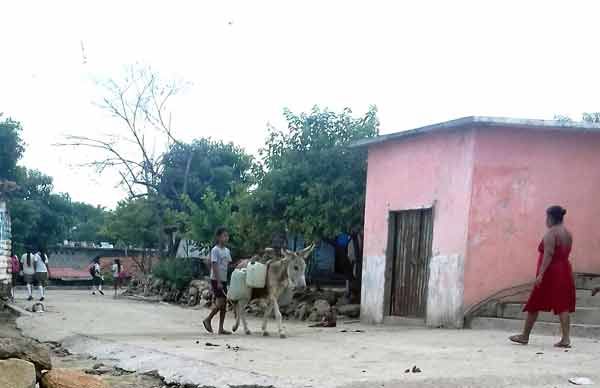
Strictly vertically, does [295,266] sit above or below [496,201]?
below

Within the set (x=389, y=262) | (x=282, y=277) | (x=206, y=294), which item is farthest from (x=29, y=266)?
(x=282, y=277)

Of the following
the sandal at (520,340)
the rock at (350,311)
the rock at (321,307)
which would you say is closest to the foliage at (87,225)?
the rock at (321,307)

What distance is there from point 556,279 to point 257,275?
15.5 ft

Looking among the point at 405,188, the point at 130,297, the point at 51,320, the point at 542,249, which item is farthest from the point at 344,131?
the point at 130,297

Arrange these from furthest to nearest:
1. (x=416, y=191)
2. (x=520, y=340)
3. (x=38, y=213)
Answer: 1. (x=38, y=213)
2. (x=416, y=191)
3. (x=520, y=340)

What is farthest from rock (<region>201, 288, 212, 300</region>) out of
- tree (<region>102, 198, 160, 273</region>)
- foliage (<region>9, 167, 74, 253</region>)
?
foliage (<region>9, 167, 74, 253</region>)

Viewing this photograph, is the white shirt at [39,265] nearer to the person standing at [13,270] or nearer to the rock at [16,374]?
the person standing at [13,270]

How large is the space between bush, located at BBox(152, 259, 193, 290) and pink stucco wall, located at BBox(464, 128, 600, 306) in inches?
573

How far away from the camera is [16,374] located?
219 inches

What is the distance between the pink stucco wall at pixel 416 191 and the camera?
12281 millimetres

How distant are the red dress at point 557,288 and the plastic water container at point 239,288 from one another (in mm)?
4721

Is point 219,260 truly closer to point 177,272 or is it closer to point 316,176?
point 316,176

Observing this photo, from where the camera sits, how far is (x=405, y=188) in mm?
14031

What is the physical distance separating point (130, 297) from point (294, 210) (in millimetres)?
12700
